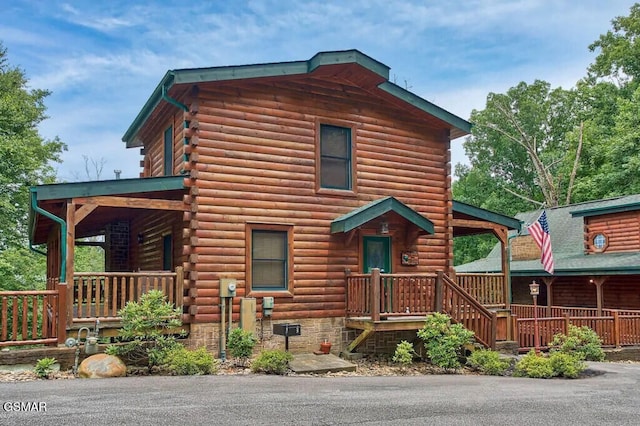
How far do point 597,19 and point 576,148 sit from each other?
37.0ft

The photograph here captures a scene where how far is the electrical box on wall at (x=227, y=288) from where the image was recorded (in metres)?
12.1

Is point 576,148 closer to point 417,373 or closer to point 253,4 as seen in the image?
point 253,4

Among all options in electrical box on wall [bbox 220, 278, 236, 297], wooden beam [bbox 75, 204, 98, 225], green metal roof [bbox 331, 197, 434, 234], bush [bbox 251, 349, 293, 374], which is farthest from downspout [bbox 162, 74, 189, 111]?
bush [bbox 251, 349, 293, 374]

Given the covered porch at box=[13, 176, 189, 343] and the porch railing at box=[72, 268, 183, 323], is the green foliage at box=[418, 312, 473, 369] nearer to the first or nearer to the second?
the covered porch at box=[13, 176, 189, 343]

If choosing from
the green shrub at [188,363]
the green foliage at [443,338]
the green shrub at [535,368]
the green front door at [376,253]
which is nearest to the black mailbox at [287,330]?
the green shrub at [188,363]

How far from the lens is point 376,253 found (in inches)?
573

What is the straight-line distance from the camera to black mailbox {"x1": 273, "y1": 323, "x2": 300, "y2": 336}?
1206cm

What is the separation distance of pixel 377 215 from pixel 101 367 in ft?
21.4

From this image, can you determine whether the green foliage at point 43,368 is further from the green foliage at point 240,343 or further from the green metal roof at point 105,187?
the green foliage at point 240,343

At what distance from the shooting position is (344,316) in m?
13.6

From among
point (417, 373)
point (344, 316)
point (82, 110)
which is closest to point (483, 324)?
point (417, 373)

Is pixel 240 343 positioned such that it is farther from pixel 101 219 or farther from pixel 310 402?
pixel 101 219

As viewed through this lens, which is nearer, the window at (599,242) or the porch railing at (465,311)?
the porch railing at (465,311)

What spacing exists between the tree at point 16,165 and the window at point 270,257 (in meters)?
12.0
